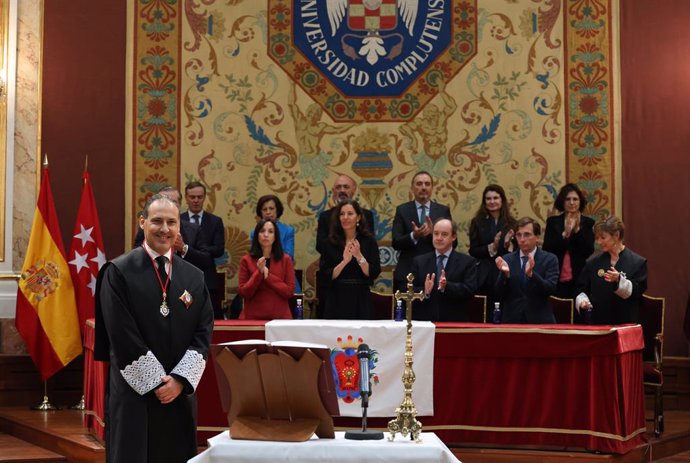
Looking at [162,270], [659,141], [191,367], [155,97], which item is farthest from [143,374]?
[659,141]

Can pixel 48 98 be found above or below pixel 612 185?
above

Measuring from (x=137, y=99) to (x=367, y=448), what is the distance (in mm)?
6429

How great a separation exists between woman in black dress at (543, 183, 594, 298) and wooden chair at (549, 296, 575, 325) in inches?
8.2

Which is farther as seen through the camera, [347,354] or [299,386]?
[347,354]

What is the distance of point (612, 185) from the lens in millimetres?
9398

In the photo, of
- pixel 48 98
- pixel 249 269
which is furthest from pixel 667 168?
pixel 48 98

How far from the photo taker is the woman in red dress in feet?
24.3

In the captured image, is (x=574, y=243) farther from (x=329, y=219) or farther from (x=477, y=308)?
(x=329, y=219)

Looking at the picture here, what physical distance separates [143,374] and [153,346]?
0.15m

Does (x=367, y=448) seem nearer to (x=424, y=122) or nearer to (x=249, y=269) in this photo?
(x=249, y=269)

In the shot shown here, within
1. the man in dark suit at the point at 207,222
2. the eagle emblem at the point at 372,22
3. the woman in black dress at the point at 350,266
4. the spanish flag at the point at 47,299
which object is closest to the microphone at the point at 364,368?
the woman in black dress at the point at 350,266

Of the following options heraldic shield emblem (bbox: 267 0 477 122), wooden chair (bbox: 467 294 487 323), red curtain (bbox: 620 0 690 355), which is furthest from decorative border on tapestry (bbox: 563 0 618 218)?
wooden chair (bbox: 467 294 487 323)

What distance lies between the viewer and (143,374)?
13.7ft

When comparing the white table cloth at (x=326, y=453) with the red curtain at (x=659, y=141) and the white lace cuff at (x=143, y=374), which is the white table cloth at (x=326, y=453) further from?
the red curtain at (x=659, y=141)
